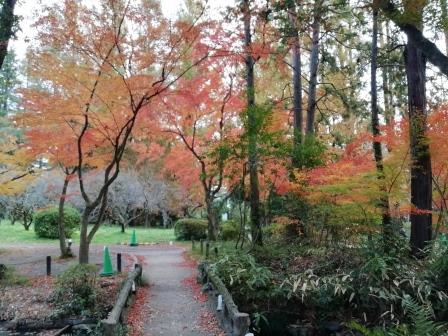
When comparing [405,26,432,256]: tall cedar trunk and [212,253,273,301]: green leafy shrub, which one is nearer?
[212,253,273,301]: green leafy shrub

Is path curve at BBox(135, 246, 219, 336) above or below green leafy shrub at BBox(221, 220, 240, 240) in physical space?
below

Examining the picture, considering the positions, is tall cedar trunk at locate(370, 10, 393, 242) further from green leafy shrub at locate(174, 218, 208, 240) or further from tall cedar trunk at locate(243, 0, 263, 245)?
green leafy shrub at locate(174, 218, 208, 240)


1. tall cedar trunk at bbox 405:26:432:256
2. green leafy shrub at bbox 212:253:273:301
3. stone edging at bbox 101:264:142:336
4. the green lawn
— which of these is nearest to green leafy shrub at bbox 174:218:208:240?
the green lawn

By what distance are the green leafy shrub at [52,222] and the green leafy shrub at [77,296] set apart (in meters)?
14.4

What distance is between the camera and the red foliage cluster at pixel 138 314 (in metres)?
7.67

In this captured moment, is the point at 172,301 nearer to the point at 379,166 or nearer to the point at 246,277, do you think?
the point at 246,277

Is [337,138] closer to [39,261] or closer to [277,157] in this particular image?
[277,157]

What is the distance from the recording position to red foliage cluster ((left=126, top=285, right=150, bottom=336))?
7.67 meters

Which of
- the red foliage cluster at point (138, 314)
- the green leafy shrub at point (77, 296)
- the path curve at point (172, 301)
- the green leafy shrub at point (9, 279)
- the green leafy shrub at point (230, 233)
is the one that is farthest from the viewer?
the green leafy shrub at point (230, 233)

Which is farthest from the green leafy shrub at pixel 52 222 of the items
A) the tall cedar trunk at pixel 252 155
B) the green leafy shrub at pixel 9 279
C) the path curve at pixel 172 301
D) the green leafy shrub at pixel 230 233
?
the tall cedar trunk at pixel 252 155

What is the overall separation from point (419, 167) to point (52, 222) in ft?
65.1

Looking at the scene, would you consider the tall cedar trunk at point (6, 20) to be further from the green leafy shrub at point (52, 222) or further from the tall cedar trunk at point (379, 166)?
the green leafy shrub at point (52, 222)

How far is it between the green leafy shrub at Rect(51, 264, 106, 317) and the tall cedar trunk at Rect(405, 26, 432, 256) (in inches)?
288

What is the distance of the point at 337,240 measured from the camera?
11.2 meters
